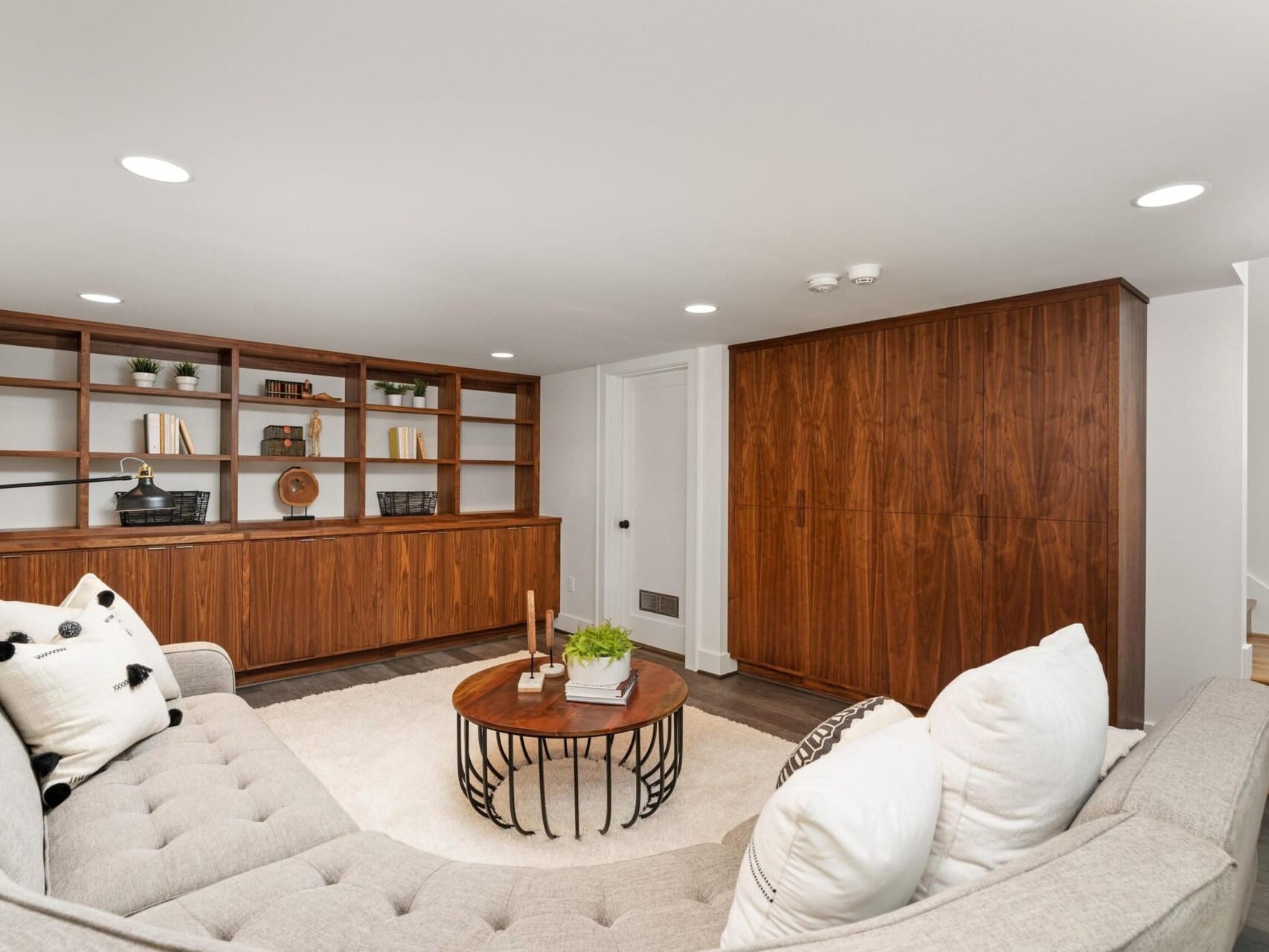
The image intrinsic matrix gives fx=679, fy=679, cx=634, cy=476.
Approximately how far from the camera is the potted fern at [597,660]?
8.76 feet

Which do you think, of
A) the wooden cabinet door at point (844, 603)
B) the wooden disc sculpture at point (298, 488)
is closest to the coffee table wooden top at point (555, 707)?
the wooden cabinet door at point (844, 603)

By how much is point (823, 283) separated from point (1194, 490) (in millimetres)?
2050

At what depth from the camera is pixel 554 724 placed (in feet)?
7.91

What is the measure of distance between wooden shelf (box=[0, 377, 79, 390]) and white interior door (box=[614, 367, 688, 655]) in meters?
3.59

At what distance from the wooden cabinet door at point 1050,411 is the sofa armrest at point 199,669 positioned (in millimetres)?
3583

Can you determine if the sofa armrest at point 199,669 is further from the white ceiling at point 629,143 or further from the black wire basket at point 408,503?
the black wire basket at point 408,503

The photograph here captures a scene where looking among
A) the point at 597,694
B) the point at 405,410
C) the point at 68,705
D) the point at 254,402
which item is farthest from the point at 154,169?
the point at 405,410

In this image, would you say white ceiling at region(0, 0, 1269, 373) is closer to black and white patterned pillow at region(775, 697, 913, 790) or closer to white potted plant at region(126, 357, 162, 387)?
white potted plant at region(126, 357, 162, 387)

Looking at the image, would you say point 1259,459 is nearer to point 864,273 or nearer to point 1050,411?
point 1050,411

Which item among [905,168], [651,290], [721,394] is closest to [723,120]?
[905,168]

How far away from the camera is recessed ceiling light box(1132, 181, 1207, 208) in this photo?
206cm

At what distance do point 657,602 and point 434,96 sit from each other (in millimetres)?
4225

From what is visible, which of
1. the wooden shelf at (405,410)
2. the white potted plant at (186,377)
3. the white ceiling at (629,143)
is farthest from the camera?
the wooden shelf at (405,410)

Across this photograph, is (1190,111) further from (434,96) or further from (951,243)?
(434,96)
